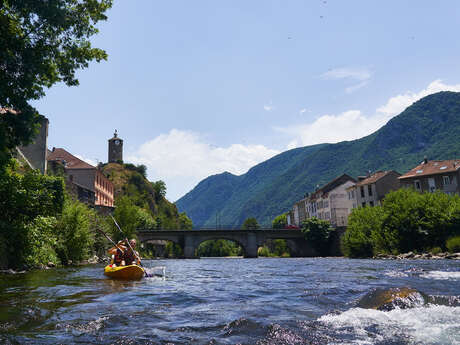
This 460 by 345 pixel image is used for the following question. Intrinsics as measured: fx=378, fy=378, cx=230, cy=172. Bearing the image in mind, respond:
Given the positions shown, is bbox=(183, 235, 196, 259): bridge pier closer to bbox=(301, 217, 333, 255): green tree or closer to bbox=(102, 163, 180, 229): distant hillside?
bbox=(301, 217, 333, 255): green tree

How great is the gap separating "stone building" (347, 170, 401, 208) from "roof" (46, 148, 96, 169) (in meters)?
51.0

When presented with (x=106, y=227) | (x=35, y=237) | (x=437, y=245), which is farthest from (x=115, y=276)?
(x=437, y=245)

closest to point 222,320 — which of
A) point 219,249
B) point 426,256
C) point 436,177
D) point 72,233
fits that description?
point 72,233

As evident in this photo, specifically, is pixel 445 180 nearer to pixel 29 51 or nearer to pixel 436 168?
pixel 436 168

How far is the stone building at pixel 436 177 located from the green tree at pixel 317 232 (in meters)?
15.4

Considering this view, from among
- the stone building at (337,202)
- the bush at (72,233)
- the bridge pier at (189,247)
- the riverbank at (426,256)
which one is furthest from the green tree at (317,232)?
the bush at (72,233)

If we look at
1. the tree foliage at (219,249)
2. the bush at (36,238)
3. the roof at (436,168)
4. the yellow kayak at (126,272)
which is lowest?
the tree foliage at (219,249)

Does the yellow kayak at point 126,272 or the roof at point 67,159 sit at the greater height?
the roof at point 67,159

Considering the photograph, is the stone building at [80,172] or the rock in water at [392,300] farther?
the stone building at [80,172]

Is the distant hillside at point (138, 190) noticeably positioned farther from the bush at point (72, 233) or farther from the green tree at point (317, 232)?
the bush at point (72, 233)

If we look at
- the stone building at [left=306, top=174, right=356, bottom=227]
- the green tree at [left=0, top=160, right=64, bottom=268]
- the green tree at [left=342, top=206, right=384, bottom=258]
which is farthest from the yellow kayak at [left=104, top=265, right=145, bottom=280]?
the stone building at [left=306, top=174, right=356, bottom=227]

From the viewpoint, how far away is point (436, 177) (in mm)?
60094

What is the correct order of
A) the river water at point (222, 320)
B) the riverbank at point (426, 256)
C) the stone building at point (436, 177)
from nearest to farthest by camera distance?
the river water at point (222, 320) → the riverbank at point (426, 256) → the stone building at point (436, 177)

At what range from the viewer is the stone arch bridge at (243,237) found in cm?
7262
